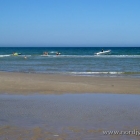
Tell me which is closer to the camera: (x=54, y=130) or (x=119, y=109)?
(x=54, y=130)

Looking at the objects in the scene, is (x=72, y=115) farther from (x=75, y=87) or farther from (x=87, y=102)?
(x=75, y=87)

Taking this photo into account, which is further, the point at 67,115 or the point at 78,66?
the point at 78,66

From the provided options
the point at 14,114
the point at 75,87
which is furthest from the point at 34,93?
the point at 14,114

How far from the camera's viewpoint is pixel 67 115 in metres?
7.12

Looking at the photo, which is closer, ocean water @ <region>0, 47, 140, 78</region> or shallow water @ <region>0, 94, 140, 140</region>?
shallow water @ <region>0, 94, 140, 140</region>

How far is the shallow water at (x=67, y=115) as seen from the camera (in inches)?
224

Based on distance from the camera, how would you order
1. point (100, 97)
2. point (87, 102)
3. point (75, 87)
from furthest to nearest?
point (75, 87) < point (100, 97) < point (87, 102)

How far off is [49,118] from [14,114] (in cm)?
98

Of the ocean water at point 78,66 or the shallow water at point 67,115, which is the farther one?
the ocean water at point 78,66

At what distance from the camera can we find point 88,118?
22.4 feet

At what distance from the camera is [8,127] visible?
5977 mm

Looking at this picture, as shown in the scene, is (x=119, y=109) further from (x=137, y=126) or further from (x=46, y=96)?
(x=46, y=96)

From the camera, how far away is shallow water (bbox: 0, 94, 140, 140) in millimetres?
5684

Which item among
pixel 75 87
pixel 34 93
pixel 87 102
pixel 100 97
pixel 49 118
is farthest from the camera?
pixel 75 87
